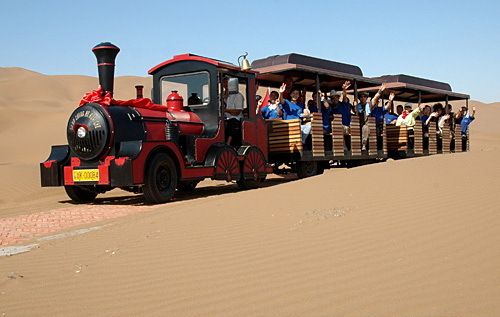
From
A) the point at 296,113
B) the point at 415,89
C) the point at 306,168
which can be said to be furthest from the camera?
the point at 415,89

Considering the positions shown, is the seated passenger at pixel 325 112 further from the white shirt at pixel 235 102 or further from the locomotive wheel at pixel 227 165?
the locomotive wheel at pixel 227 165

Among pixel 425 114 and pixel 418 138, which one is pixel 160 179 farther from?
pixel 425 114

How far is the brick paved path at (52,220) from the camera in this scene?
7.46 m

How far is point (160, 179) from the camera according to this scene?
9852 millimetres

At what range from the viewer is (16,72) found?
8581cm

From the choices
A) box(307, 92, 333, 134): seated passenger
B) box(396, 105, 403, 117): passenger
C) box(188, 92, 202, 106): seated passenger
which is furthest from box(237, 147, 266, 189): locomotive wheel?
box(396, 105, 403, 117): passenger

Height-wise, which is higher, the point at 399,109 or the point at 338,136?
the point at 399,109

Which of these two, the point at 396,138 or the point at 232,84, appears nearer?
the point at 232,84

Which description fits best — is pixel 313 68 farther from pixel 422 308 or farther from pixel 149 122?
pixel 422 308

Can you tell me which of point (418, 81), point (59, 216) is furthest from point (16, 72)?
point (59, 216)

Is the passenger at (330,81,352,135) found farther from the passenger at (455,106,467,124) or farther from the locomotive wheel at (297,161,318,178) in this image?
the passenger at (455,106,467,124)

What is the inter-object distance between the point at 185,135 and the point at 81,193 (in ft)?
7.66

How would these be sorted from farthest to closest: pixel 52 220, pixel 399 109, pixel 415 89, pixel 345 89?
pixel 399 109 → pixel 415 89 → pixel 345 89 → pixel 52 220

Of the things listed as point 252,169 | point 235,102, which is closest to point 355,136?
point 252,169
